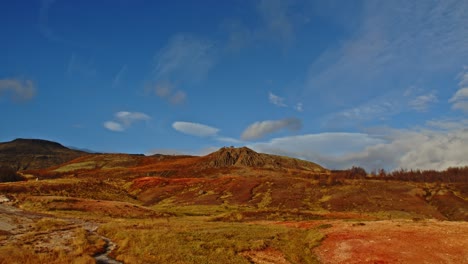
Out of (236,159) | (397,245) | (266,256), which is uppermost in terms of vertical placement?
(236,159)

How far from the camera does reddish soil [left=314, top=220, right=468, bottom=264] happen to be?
25.7 meters

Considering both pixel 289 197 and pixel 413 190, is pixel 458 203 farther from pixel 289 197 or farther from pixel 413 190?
pixel 289 197

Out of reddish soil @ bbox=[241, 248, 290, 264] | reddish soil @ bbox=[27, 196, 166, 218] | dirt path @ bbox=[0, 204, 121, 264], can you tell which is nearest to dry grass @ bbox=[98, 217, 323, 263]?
reddish soil @ bbox=[241, 248, 290, 264]

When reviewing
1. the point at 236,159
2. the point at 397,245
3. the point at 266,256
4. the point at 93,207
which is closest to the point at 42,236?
the point at 266,256

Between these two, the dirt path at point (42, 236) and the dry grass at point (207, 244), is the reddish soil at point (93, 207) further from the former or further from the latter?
the dry grass at point (207, 244)

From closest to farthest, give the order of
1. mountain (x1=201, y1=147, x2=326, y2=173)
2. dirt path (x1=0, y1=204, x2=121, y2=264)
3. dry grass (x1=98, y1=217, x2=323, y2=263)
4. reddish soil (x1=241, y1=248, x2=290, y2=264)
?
dry grass (x1=98, y1=217, x2=323, y2=263) → reddish soil (x1=241, y1=248, x2=290, y2=264) → dirt path (x1=0, y1=204, x2=121, y2=264) → mountain (x1=201, y1=147, x2=326, y2=173)

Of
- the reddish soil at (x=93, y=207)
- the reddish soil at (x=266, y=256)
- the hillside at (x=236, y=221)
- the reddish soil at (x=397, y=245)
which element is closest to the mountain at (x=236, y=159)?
the hillside at (x=236, y=221)

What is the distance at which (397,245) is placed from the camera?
2852 cm

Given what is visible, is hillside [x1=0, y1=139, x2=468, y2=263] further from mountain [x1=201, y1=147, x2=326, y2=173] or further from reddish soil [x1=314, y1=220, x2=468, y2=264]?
mountain [x1=201, y1=147, x2=326, y2=173]

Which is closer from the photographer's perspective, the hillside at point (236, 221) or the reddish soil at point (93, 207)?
the hillside at point (236, 221)

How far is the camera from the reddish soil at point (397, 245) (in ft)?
84.4

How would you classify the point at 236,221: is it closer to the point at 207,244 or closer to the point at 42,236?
the point at 207,244

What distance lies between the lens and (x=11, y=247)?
2484 centimetres

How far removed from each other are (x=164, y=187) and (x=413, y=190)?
5980 centimetres
